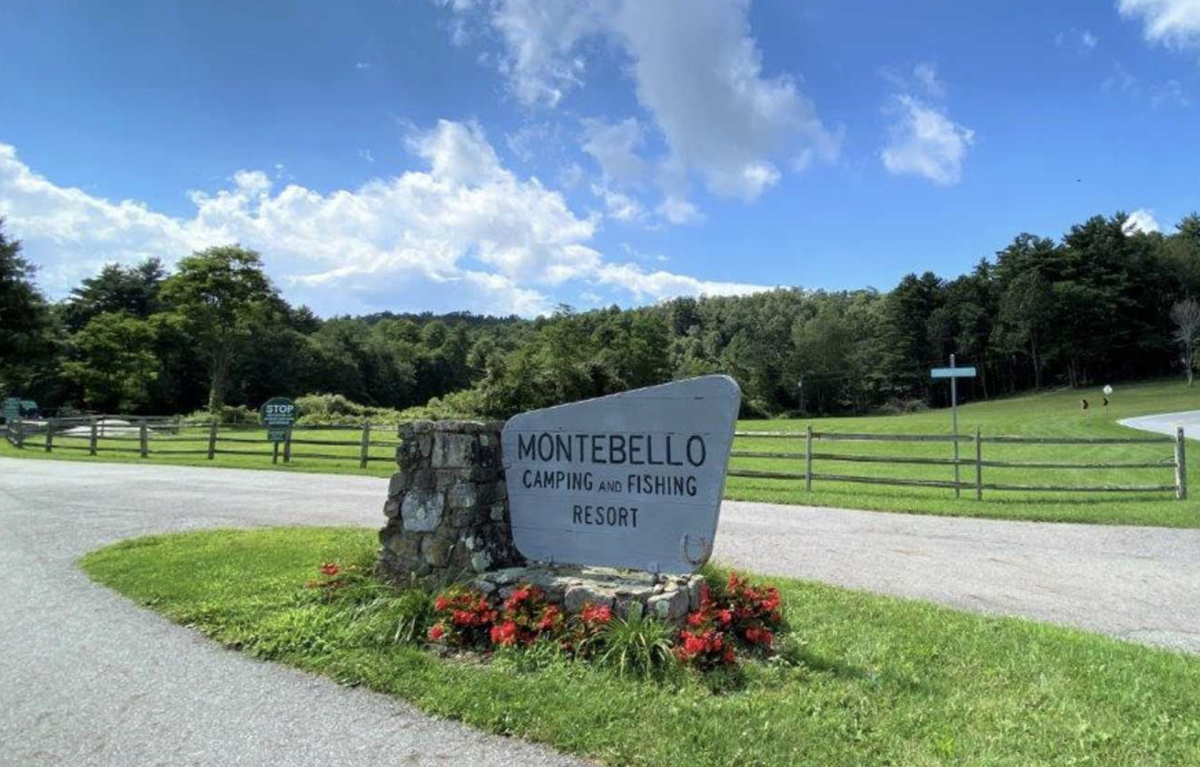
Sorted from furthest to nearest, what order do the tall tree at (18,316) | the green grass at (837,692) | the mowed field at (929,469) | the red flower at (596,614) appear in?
the tall tree at (18,316) → the mowed field at (929,469) → the red flower at (596,614) → the green grass at (837,692)

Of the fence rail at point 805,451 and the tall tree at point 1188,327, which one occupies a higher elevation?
the tall tree at point 1188,327

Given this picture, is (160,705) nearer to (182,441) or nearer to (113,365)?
(182,441)

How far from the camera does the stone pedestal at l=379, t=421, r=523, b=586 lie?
5430 mm

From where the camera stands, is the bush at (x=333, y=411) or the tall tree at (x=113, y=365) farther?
the bush at (x=333, y=411)

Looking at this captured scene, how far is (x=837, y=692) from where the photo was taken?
A: 3.82 meters

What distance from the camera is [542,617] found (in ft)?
15.2

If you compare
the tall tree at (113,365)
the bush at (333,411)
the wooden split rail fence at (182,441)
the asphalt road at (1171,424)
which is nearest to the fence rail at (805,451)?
the wooden split rail fence at (182,441)

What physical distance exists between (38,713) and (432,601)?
7.10 ft

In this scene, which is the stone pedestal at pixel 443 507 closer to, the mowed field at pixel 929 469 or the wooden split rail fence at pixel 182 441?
the mowed field at pixel 929 469

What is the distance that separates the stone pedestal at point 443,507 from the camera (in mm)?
5430

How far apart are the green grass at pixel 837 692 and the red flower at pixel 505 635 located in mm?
197

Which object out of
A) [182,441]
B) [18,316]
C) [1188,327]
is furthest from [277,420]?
[1188,327]

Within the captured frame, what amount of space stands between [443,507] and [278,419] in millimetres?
16310

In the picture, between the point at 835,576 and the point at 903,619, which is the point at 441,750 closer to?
the point at 903,619
